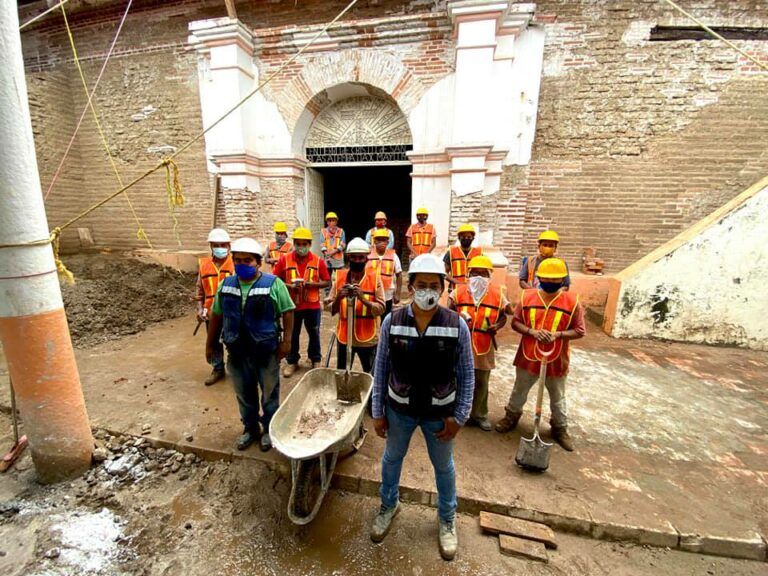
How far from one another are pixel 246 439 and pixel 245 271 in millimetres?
A: 1521

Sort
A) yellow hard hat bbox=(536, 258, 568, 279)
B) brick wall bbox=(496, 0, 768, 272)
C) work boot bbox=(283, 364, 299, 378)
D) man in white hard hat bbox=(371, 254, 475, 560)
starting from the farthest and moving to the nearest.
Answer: brick wall bbox=(496, 0, 768, 272), work boot bbox=(283, 364, 299, 378), yellow hard hat bbox=(536, 258, 568, 279), man in white hard hat bbox=(371, 254, 475, 560)

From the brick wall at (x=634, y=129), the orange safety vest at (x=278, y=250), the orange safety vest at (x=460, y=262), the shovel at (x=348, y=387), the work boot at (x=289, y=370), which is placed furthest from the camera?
the brick wall at (x=634, y=129)

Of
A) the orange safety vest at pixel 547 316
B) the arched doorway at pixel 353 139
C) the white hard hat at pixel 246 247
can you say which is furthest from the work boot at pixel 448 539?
the arched doorway at pixel 353 139

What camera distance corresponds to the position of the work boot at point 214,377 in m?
3.92

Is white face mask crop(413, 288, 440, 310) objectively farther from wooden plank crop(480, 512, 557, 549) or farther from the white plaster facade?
the white plaster facade

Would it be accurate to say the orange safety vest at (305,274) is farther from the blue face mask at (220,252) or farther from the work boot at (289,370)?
the work boot at (289,370)

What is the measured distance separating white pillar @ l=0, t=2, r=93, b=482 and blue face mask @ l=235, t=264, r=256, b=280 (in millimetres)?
1345

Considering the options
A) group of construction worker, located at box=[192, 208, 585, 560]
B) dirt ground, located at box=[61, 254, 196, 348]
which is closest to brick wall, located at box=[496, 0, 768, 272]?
group of construction worker, located at box=[192, 208, 585, 560]

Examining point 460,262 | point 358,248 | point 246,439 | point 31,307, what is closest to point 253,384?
point 246,439

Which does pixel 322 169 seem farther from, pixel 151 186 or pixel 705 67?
pixel 705 67

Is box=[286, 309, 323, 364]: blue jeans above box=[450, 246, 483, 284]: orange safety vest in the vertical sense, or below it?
below

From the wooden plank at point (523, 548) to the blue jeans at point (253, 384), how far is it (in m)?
2.00

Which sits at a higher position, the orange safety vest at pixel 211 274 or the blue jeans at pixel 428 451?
the orange safety vest at pixel 211 274

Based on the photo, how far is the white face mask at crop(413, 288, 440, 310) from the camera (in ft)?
6.29
